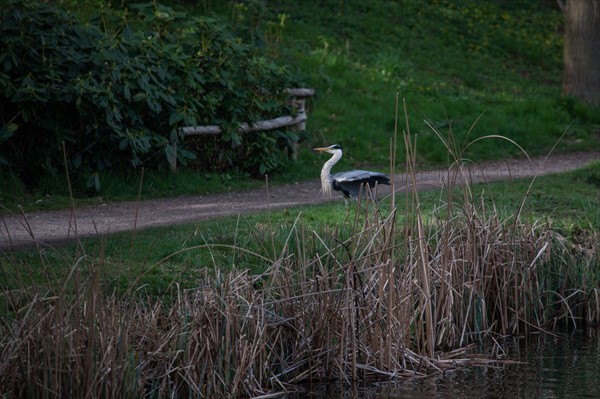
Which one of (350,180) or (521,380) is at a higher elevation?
(350,180)

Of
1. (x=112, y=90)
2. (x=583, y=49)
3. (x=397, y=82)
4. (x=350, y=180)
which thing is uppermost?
(x=112, y=90)

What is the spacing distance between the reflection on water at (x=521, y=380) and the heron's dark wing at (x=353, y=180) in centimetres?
247

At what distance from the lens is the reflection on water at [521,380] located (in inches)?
244

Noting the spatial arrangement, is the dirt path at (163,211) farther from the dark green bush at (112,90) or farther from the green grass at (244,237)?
the dark green bush at (112,90)

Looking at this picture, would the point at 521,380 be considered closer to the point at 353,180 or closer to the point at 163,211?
the point at 353,180

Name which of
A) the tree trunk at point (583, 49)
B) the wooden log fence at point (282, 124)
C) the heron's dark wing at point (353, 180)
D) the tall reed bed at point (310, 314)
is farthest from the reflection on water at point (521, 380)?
the tree trunk at point (583, 49)

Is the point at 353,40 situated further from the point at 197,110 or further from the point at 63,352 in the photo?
the point at 63,352

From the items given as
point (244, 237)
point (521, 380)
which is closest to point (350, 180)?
point (244, 237)

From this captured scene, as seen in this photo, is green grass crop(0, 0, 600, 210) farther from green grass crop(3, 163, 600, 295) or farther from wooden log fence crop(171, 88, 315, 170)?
green grass crop(3, 163, 600, 295)

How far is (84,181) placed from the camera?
35.2ft

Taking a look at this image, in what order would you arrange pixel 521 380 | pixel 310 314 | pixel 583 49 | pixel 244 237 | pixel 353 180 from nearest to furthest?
pixel 310 314
pixel 521 380
pixel 244 237
pixel 353 180
pixel 583 49

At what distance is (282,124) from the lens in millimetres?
12516

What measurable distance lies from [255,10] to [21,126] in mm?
5253

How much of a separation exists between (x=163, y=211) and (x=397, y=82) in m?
7.71
